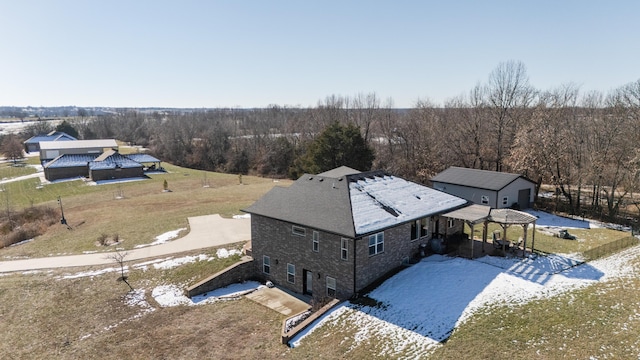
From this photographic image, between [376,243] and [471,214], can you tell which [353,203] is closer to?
[376,243]

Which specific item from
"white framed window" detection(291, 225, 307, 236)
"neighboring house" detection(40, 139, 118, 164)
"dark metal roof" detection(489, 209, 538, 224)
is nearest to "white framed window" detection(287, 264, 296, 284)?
"white framed window" detection(291, 225, 307, 236)

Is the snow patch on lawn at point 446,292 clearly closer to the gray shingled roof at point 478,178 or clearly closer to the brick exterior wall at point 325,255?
the brick exterior wall at point 325,255

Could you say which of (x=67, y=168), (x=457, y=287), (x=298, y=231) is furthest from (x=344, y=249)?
(x=67, y=168)

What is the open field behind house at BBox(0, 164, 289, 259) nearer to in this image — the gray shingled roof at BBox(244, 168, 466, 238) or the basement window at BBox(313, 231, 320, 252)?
the gray shingled roof at BBox(244, 168, 466, 238)

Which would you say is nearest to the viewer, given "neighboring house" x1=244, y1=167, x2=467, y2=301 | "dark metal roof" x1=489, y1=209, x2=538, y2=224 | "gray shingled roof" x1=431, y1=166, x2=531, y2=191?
"neighboring house" x1=244, y1=167, x2=467, y2=301

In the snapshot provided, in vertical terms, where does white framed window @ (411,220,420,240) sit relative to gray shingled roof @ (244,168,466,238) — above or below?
below

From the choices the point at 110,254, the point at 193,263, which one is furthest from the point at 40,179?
the point at 193,263

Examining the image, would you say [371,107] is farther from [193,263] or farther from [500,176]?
[193,263]
